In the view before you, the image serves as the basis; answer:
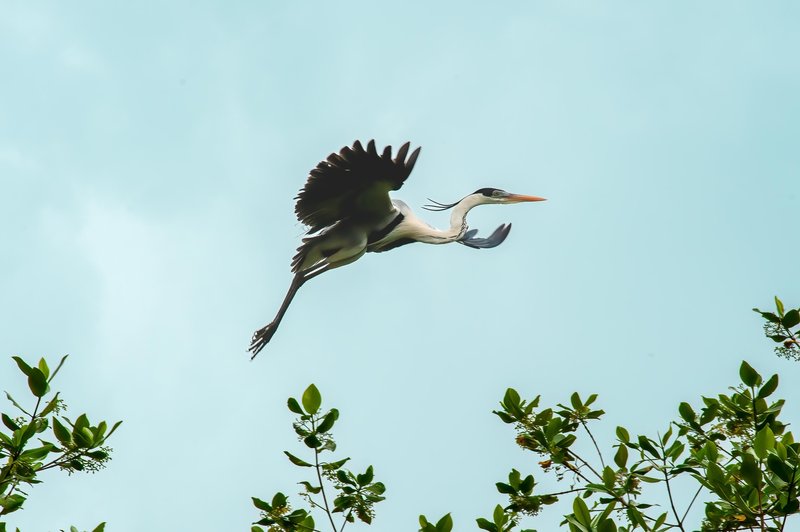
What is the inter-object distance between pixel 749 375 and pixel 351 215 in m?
3.52

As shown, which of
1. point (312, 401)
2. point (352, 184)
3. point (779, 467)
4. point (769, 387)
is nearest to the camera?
point (779, 467)

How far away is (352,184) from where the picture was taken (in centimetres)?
648

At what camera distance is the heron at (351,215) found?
6371mm

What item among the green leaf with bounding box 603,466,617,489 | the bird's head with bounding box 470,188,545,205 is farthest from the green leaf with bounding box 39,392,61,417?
the bird's head with bounding box 470,188,545,205

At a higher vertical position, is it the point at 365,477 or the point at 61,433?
the point at 61,433

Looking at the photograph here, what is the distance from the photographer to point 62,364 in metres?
3.27

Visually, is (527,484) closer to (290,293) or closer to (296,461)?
(296,461)

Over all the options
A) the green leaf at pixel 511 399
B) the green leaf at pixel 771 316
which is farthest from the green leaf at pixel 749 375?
the green leaf at pixel 511 399

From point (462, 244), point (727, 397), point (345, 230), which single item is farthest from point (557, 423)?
point (462, 244)

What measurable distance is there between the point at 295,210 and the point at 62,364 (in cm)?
341

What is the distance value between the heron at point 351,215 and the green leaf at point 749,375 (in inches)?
122

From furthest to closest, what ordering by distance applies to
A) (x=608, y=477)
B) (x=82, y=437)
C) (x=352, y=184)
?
(x=352, y=184) → (x=608, y=477) → (x=82, y=437)

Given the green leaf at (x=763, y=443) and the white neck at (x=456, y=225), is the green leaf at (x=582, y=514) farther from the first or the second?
the white neck at (x=456, y=225)

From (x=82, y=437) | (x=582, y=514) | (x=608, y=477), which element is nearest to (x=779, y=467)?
(x=582, y=514)
